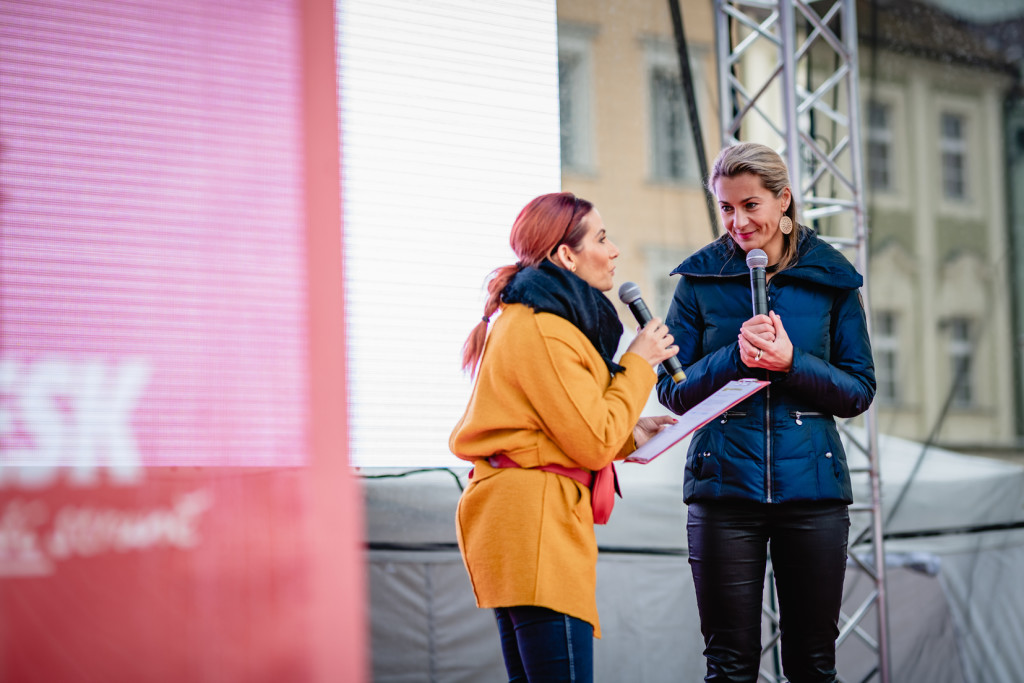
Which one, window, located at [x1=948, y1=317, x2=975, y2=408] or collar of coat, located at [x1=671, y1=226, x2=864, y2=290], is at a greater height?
collar of coat, located at [x1=671, y1=226, x2=864, y2=290]

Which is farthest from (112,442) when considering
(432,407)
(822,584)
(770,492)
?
(432,407)

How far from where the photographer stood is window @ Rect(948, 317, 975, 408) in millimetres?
4469

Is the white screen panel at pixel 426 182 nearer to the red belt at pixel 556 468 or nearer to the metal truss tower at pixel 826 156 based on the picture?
the metal truss tower at pixel 826 156

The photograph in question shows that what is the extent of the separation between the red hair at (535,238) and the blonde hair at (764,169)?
1.39 feet

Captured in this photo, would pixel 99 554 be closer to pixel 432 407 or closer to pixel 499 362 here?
pixel 499 362

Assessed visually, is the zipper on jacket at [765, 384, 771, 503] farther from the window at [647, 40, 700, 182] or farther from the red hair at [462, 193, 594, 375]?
the window at [647, 40, 700, 182]

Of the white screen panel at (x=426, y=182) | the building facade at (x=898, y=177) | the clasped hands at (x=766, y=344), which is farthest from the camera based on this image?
the building facade at (x=898, y=177)

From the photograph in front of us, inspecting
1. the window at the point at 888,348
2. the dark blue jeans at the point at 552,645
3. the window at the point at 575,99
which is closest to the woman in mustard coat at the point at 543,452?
the dark blue jeans at the point at 552,645

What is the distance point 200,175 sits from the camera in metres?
1.14

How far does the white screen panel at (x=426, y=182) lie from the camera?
3.49m

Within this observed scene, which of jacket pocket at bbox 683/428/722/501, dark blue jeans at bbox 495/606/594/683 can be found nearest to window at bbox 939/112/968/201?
jacket pocket at bbox 683/428/722/501

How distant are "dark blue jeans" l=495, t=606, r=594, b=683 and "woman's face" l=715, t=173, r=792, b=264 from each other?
0.93 metres

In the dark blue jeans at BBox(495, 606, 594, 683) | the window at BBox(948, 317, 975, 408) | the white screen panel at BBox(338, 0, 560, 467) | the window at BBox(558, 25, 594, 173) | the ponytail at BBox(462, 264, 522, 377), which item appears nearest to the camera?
the dark blue jeans at BBox(495, 606, 594, 683)

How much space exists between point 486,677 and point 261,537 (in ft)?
9.19
